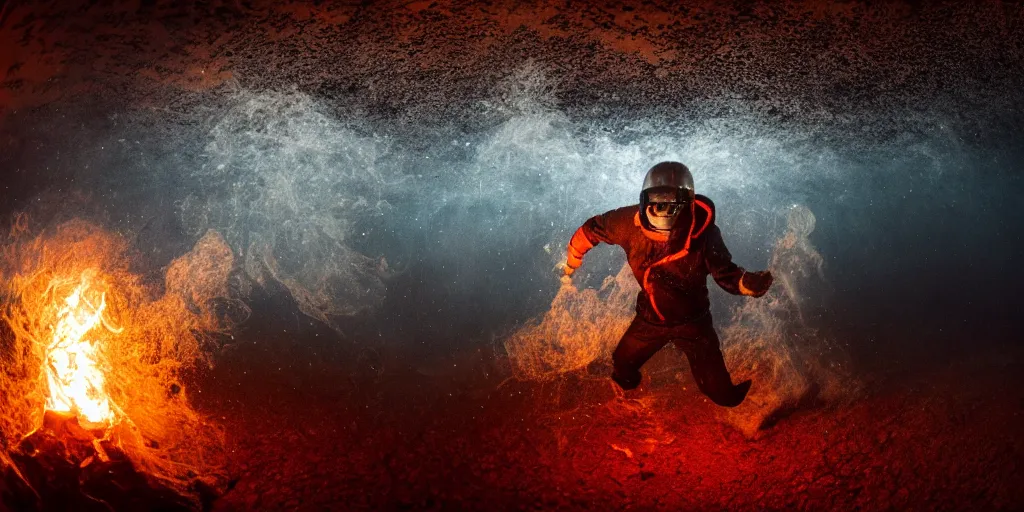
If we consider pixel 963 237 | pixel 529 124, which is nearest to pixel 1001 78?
pixel 963 237

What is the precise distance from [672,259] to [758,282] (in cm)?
53

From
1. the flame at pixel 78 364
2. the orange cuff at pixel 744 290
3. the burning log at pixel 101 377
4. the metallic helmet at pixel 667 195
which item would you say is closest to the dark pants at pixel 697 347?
the orange cuff at pixel 744 290

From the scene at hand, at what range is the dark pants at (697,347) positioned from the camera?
13.4ft

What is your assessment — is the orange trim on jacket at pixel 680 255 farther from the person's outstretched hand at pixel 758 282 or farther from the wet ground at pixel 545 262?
the wet ground at pixel 545 262

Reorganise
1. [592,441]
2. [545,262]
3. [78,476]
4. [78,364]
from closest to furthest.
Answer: [78,476], [78,364], [592,441], [545,262]

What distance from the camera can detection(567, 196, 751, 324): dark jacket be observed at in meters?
3.72

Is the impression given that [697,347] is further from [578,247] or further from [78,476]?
[78,476]

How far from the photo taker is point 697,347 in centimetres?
411

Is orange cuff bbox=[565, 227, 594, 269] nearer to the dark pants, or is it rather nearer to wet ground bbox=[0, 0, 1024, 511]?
the dark pants

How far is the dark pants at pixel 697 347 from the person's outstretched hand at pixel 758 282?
1.83ft

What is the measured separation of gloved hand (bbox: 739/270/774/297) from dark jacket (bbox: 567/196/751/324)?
3cm

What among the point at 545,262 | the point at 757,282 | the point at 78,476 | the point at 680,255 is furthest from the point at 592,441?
the point at 78,476

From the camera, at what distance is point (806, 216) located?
5.31 m

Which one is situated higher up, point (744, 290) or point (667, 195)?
point (667, 195)
